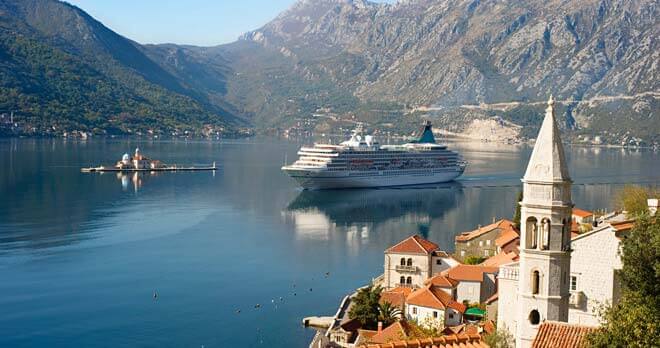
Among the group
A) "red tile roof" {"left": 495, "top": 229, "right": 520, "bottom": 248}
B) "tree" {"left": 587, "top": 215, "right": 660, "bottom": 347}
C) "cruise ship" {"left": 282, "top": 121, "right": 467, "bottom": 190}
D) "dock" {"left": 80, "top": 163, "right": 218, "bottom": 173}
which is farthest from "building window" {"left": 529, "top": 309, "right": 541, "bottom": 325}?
"dock" {"left": 80, "top": 163, "right": 218, "bottom": 173}

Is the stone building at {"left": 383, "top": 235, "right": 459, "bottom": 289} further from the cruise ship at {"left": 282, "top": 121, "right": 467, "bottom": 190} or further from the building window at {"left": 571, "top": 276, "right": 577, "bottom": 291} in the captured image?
the cruise ship at {"left": 282, "top": 121, "right": 467, "bottom": 190}

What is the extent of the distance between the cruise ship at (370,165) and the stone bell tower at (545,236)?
57697 mm

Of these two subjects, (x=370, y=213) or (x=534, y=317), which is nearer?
(x=534, y=317)

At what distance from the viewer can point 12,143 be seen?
11931 centimetres

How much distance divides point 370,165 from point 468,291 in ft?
166

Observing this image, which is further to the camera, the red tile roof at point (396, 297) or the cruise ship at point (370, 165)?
the cruise ship at point (370, 165)

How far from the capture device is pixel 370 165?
75625 mm

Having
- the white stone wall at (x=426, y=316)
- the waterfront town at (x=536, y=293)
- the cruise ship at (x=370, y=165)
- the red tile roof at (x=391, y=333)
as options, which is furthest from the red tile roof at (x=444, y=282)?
the cruise ship at (x=370, y=165)

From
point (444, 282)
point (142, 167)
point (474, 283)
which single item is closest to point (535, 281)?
point (444, 282)

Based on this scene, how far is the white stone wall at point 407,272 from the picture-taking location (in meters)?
28.5

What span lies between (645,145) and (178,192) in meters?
128

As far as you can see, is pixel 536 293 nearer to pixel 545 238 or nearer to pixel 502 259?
pixel 545 238

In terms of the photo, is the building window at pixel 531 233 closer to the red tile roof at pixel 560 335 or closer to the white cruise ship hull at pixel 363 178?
the red tile roof at pixel 560 335

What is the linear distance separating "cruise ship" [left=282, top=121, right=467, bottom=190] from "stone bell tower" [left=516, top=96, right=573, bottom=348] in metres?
57.7
